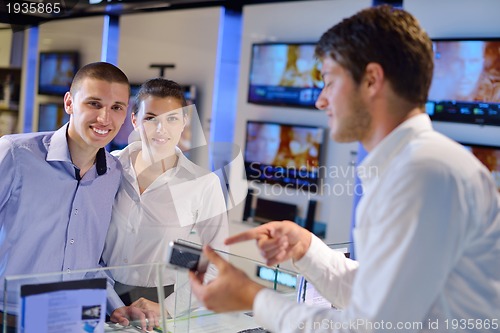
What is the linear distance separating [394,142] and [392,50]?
0.66ft

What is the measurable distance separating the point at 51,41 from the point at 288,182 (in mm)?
3005

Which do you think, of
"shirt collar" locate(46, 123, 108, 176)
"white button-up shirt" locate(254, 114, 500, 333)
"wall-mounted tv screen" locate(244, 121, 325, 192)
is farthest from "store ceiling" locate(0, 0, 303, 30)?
"white button-up shirt" locate(254, 114, 500, 333)

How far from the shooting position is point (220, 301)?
1.31m

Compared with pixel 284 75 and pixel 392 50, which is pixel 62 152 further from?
pixel 284 75

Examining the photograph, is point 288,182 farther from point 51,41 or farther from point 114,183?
point 114,183

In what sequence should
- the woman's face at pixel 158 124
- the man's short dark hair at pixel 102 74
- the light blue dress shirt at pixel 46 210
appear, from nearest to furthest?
the light blue dress shirt at pixel 46 210 < the man's short dark hair at pixel 102 74 < the woman's face at pixel 158 124

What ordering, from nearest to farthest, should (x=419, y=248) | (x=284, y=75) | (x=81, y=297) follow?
1. (x=419, y=248)
2. (x=81, y=297)
3. (x=284, y=75)

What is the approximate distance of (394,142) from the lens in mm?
1338

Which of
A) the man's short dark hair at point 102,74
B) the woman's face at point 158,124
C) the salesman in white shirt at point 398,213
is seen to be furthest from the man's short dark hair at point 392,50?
the woman's face at point 158,124

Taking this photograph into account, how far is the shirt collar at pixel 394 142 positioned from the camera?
1334mm

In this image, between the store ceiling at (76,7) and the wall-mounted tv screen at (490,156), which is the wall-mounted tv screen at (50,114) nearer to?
the store ceiling at (76,7)

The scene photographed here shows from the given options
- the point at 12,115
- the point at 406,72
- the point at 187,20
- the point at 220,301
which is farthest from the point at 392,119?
the point at 187,20

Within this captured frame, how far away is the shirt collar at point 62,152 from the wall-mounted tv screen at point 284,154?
4.02m

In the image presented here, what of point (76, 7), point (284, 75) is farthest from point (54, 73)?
point (284, 75)
